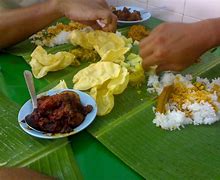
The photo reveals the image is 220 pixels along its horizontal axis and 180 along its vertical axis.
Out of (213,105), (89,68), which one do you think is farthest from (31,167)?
(213,105)

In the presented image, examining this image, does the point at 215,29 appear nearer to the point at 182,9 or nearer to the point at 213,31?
the point at 213,31

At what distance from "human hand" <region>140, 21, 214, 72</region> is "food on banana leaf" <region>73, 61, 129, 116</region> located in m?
0.14

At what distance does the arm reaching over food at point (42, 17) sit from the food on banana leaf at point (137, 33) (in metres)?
0.14

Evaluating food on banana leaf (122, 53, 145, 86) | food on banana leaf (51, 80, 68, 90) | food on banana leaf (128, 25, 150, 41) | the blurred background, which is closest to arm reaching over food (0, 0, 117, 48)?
food on banana leaf (128, 25, 150, 41)

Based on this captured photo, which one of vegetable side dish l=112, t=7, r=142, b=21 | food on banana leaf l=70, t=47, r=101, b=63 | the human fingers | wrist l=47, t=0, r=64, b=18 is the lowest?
food on banana leaf l=70, t=47, r=101, b=63

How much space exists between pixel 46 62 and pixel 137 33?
53 centimetres

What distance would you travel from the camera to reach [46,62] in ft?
4.29

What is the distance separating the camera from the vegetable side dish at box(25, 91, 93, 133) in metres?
0.95

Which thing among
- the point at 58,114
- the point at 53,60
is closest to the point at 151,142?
the point at 58,114

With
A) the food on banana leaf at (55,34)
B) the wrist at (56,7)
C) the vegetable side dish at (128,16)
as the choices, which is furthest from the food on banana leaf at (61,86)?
the vegetable side dish at (128,16)

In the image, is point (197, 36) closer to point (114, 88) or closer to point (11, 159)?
point (114, 88)

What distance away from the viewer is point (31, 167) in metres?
0.86

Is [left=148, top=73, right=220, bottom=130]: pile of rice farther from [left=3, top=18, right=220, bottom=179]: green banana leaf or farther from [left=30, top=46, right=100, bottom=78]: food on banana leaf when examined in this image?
[left=30, top=46, right=100, bottom=78]: food on banana leaf

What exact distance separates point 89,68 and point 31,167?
51 cm
